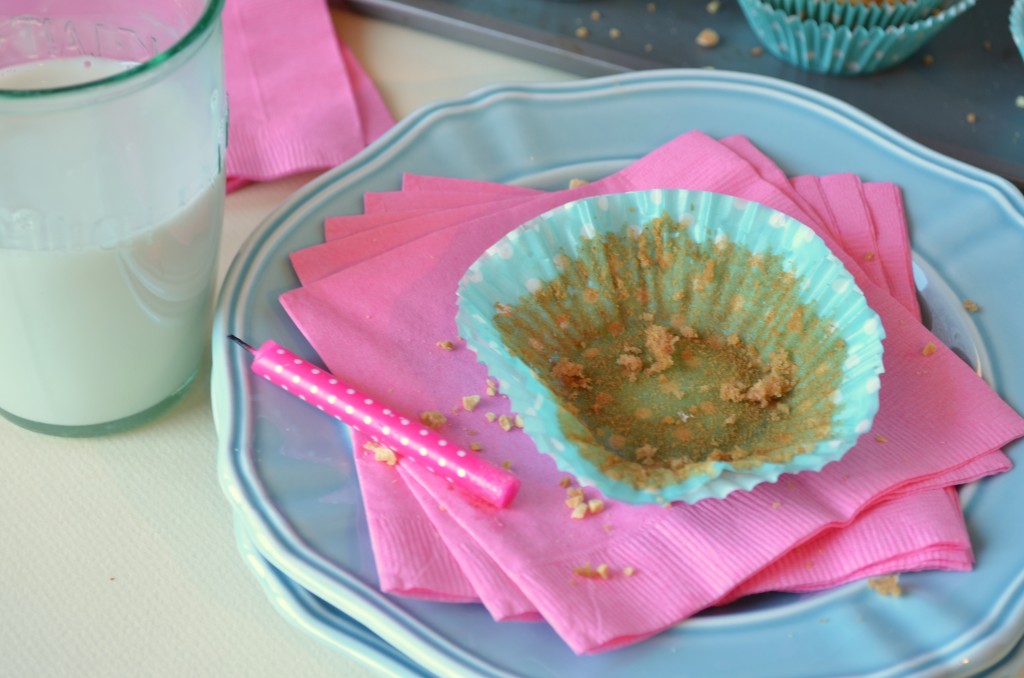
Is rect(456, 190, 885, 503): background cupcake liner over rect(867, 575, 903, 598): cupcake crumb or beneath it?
over

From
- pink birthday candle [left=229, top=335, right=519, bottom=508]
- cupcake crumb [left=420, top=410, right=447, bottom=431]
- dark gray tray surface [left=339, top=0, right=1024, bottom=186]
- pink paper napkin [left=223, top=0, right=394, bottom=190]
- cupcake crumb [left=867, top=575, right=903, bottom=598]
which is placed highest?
dark gray tray surface [left=339, top=0, right=1024, bottom=186]

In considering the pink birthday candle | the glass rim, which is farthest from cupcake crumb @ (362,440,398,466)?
the glass rim

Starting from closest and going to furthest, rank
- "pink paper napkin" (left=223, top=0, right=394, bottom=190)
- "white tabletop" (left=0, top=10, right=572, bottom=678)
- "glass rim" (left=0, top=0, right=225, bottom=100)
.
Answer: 1. "glass rim" (left=0, top=0, right=225, bottom=100)
2. "white tabletop" (left=0, top=10, right=572, bottom=678)
3. "pink paper napkin" (left=223, top=0, right=394, bottom=190)

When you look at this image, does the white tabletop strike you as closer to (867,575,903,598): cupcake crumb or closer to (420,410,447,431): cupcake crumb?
(420,410,447,431): cupcake crumb

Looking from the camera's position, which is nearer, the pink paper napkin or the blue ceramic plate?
the blue ceramic plate

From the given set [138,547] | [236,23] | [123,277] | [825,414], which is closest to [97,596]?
[138,547]

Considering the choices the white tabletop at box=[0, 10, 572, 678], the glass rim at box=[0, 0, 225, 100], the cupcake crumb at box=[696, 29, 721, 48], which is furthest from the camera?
the cupcake crumb at box=[696, 29, 721, 48]

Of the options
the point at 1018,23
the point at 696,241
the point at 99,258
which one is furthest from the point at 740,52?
the point at 99,258
